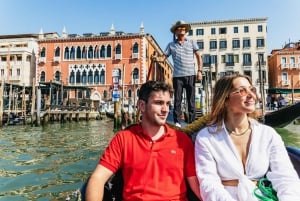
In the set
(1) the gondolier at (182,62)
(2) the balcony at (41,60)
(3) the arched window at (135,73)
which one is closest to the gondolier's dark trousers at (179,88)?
(1) the gondolier at (182,62)

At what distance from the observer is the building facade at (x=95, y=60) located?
27359 millimetres

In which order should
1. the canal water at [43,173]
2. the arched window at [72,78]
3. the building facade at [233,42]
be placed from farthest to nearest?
the building facade at [233,42], the arched window at [72,78], the canal water at [43,173]

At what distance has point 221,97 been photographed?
163 cm

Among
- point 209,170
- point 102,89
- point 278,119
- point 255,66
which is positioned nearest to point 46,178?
point 209,170

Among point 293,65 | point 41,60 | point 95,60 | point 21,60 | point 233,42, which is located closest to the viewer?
point 293,65

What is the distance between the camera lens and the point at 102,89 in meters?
28.0

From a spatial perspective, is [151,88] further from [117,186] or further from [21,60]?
[21,60]

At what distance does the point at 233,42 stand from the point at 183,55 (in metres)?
27.2

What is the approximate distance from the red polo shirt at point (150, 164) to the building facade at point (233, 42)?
27900 mm

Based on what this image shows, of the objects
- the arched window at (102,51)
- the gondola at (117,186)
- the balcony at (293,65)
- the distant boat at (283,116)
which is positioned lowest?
the gondola at (117,186)

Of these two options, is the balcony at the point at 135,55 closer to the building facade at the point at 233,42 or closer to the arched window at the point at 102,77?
the arched window at the point at 102,77

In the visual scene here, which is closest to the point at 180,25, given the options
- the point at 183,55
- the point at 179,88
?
the point at 183,55

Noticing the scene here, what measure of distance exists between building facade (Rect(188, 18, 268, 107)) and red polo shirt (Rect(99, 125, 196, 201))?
27.9 meters

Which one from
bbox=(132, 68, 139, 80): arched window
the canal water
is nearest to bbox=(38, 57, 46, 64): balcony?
bbox=(132, 68, 139, 80): arched window
